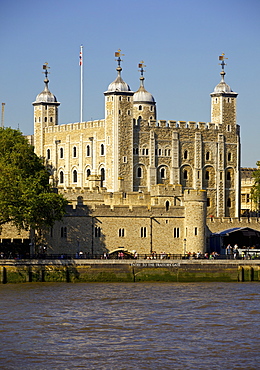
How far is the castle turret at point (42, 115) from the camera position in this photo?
381ft

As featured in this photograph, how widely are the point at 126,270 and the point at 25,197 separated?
25.6 ft

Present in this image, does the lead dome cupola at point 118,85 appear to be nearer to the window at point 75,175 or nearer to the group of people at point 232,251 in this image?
the window at point 75,175

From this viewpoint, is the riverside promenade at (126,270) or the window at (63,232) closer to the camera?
the riverside promenade at (126,270)

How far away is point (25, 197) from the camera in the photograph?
6900 cm

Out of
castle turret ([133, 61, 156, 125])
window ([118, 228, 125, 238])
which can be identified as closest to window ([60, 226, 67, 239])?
window ([118, 228, 125, 238])

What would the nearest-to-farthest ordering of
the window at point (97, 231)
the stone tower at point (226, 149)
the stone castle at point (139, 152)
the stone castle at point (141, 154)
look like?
the window at point (97, 231), the stone castle at point (141, 154), the stone castle at point (139, 152), the stone tower at point (226, 149)

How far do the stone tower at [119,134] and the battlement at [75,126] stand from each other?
3.19 meters

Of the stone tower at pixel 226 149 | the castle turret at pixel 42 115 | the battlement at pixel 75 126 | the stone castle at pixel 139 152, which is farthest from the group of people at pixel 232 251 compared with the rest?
the castle turret at pixel 42 115

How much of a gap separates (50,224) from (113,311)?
18.3 meters

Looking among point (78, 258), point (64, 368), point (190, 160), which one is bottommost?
point (64, 368)

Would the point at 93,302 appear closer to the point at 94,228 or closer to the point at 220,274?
the point at 220,274

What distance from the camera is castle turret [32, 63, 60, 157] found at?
381ft

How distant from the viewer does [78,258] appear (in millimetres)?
70250

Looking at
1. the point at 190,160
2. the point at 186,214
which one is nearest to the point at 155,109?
the point at 190,160
